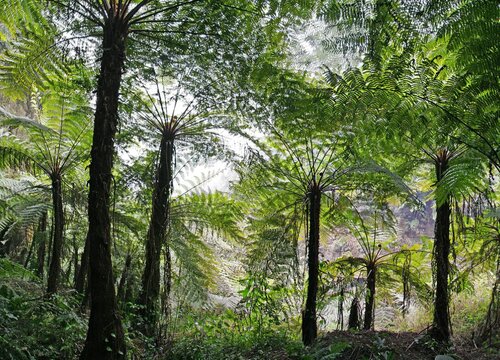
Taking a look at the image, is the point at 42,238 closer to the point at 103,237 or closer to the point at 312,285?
the point at 103,237

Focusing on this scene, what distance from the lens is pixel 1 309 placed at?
8.86ft

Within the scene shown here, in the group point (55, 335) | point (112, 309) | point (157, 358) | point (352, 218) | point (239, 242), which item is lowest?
point (157, 358)

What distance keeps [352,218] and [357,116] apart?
145 centimetres

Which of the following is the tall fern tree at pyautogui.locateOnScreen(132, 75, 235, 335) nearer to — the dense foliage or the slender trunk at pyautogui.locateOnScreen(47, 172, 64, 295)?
the dense foliage

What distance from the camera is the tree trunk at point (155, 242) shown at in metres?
3.50

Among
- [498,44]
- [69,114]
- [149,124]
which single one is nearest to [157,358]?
[149,124]

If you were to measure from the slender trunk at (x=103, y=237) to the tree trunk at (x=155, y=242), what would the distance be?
0.99m

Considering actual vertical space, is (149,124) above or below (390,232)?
above

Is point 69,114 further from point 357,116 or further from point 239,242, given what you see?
point 357,116

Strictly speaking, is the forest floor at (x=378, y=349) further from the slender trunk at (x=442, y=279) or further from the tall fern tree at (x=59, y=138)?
the tall fern tree at (x=59, y=138)

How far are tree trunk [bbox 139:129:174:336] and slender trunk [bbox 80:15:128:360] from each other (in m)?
0.99

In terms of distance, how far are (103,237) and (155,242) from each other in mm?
1228

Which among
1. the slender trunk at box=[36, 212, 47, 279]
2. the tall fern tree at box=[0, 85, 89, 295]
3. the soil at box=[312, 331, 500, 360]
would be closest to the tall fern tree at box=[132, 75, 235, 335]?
the tall fern tree at box=[0, 85, 89, 295]

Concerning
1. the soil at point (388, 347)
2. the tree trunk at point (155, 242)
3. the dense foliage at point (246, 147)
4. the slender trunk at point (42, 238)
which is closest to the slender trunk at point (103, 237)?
the dense foliage at point (246, 147)
